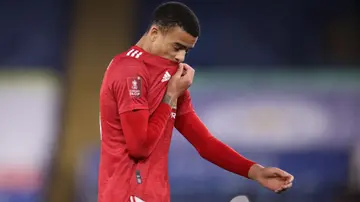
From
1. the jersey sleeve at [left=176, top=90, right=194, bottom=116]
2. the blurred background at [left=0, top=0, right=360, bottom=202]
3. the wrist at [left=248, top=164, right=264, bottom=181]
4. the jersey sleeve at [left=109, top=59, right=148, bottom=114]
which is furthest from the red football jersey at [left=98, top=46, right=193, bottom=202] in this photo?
the blurred background at [left=0, top=0, right=360, bottom=202]

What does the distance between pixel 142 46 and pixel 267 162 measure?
3379mm

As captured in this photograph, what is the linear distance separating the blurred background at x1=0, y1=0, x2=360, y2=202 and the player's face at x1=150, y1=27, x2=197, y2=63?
9.76ft

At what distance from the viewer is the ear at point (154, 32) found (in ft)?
7.23

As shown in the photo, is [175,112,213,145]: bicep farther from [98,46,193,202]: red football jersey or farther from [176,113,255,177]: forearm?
[98,46,193,202]: red football jersey

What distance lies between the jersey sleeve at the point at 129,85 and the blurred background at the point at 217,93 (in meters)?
3.05

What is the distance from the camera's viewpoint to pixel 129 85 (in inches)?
82.7

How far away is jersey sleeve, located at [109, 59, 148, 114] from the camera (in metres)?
2.10

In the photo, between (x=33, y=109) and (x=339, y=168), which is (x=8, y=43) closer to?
(x=33, y=109)

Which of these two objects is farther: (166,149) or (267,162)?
(267,162)

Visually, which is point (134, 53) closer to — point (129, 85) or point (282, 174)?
point (129, 85)

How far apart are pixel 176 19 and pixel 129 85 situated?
233 mm

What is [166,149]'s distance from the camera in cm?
223

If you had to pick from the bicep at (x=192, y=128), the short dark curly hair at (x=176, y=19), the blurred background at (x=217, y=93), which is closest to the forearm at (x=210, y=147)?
the bicep at (x=192, y=128)

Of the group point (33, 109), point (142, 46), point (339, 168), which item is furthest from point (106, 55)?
point (142, 46)
